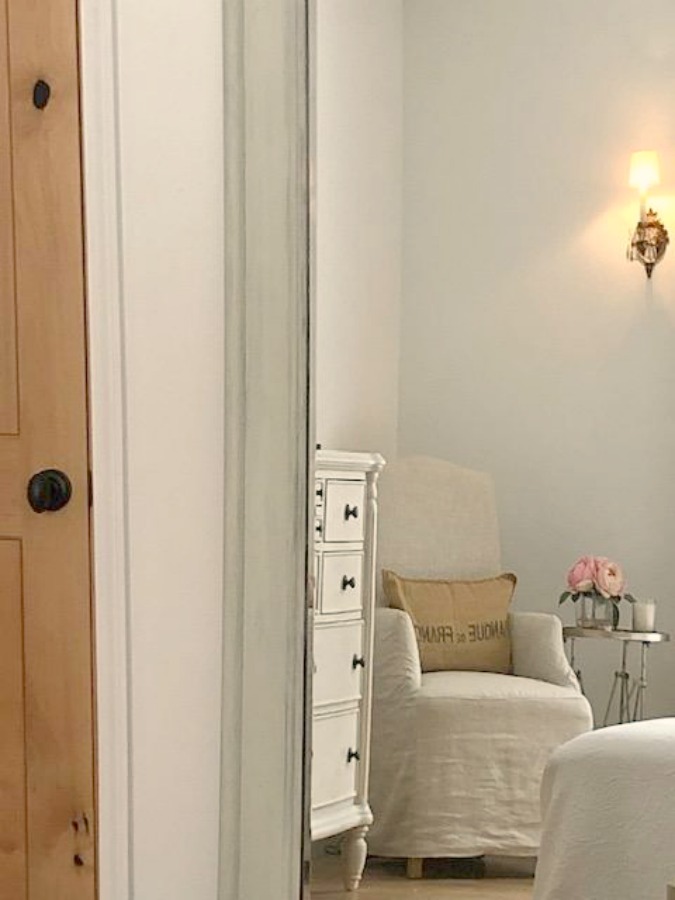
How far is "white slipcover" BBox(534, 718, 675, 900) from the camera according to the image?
228 cm

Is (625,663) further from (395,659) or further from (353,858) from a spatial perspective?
(353,858)

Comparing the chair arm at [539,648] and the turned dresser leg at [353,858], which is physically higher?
the chair arm at [539,648]

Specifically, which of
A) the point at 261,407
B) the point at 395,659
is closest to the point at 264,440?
the point at 261,407

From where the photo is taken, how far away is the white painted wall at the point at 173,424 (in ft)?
6.81

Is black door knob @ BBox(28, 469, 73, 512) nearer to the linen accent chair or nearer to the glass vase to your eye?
the linen accent chair

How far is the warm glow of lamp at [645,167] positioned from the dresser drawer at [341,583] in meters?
0.95

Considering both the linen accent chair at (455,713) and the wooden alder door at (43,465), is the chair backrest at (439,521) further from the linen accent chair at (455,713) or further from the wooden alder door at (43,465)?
the wooden alder door at (43,465)

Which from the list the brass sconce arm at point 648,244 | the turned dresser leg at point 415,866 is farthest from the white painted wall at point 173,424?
the brass sconce arm at point 648,244

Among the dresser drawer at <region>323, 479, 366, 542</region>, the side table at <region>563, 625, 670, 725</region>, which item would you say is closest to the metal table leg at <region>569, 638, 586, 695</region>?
the side table at <region>563, 625, 670, 725</region>

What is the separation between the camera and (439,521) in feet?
9.36

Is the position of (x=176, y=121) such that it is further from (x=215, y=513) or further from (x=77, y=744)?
(x=77, y=744)

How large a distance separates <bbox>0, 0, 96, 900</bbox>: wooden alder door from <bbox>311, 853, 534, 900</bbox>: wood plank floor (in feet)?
1.70

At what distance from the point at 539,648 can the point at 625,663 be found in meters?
0.17

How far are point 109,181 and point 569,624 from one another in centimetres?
125
